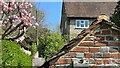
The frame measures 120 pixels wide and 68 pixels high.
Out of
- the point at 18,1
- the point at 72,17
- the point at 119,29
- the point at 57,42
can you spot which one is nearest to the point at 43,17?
the point at 72,17

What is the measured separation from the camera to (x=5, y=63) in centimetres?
752

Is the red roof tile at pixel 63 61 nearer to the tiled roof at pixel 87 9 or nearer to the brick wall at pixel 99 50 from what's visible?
the brick wall at pixel 99 50

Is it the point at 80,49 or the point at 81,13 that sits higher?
the point at 81,13

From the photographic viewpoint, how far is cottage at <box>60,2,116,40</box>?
115ft

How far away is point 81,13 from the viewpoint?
35.3 m

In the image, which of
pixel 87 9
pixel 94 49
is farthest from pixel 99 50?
pixel 87 9

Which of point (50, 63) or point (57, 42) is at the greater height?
point (50, 63)

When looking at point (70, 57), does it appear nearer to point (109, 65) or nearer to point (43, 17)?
point (109, 65)

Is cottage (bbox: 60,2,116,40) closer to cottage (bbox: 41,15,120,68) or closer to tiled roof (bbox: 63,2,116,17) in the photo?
tiled roof (bbox: 63,2,116,17)

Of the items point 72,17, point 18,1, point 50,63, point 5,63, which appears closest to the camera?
point 50,63

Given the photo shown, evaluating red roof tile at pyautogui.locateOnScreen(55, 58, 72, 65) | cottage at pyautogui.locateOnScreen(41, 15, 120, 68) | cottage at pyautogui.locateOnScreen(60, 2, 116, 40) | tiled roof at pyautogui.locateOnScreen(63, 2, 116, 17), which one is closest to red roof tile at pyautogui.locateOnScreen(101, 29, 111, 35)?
cottage at pyautogui.locateOnScreen(41, 15, 120, 68)

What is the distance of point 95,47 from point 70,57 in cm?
36

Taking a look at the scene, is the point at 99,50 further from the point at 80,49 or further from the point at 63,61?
the point at 63,61

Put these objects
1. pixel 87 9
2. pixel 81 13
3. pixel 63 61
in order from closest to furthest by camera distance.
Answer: pixel 63 61 → pixel 81 13 → pixel 87 9
